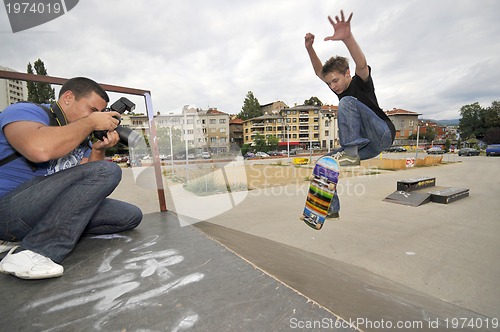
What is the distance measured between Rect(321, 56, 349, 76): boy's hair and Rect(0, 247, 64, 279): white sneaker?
2.53 m

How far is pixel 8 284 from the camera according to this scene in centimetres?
138

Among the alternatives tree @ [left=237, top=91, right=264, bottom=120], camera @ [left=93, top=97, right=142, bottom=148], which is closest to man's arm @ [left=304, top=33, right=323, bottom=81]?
camera @ [left=93, top=97, right=142, bottom=148]

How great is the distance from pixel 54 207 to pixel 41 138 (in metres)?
0.46

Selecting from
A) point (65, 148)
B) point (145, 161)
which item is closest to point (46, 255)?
point (65, 148)

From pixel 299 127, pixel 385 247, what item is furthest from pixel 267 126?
pixel 385 247

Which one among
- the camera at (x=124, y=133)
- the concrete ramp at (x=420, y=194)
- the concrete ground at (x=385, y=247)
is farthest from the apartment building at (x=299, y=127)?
the camera at (x=124, y=133)

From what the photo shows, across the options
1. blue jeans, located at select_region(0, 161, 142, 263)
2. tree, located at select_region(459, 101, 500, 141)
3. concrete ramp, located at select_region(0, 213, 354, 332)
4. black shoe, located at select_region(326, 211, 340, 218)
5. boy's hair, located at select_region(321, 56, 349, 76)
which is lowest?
black shoe, located at select_region(326, 211, 340, 218)

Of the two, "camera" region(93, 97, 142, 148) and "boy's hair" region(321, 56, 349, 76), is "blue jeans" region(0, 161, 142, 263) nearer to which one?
"camera" region(93, 97, 142, 148)

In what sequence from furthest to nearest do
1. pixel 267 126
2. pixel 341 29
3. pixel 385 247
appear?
1. pixel 267 126
2. pixel 385 247
3. pixel 341 29

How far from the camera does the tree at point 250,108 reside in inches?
2554

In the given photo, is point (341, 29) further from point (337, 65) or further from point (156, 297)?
point (156, 297)

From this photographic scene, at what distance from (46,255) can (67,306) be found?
0.53 metres

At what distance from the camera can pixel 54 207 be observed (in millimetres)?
1599

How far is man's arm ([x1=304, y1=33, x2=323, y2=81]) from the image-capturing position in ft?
7.87
